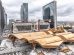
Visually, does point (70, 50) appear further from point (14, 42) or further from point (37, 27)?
point (37, 27)

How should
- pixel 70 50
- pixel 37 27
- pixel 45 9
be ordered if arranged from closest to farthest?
pixel 70 50 < pixel 37 27 < pixel 45 9

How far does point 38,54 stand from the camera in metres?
30.9

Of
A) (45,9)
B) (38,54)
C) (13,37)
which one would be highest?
(45,9)

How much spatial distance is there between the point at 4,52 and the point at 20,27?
48341 mm

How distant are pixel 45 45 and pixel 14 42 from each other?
415 inches

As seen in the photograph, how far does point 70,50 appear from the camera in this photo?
1352 inches

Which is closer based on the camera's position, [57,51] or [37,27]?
[57,51]

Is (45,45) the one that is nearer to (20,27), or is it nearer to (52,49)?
(52,49)

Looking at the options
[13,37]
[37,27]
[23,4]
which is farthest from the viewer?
[23,4]

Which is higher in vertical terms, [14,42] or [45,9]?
[45,9]

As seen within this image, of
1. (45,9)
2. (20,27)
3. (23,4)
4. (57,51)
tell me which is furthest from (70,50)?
(23,4)

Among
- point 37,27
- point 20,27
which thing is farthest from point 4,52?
point 37,27

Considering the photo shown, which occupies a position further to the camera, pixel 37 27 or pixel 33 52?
pixel 37 27

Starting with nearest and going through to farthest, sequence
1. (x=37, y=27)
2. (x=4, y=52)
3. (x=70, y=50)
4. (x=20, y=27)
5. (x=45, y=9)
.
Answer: (x=4, y=52), (x=70, y=50), (x=20, y=27), (x=37, y=27), (x=45, y=9)
